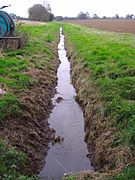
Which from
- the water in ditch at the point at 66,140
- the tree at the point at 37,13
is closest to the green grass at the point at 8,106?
the water in ditch at the point at 66,140

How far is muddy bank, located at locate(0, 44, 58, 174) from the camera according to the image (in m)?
6.73

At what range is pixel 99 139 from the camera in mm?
7332

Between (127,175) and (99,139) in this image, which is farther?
(99,139)

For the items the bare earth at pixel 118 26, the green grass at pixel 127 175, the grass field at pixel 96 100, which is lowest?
the green grass at pixel 127 175

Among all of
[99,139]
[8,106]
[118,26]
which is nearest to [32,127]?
[8,106]

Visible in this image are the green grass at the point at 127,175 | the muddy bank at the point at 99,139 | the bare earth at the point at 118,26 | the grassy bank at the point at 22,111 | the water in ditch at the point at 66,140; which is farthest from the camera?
the bare earth at the point at 118,26

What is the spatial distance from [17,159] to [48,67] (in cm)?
884

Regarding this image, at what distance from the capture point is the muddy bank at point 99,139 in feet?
19.4

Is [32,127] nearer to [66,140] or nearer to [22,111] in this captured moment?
[22,111]

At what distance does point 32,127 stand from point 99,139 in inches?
75.3

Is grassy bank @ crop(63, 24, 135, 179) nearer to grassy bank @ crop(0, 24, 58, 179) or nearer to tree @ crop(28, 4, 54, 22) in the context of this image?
grassy bank @ crop(0, 24, 58, 179)

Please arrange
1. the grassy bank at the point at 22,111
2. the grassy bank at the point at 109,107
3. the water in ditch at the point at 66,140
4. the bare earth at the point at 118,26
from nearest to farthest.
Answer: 1. the grassy bank at the point at 22,111
2. the grassy bank at the point at 109,107
3. the water in ditch at the point at 66,140
4. the bare earth at the point at 118,26

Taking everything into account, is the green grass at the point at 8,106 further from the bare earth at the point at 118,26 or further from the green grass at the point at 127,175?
the bare earth at the point at 118,26

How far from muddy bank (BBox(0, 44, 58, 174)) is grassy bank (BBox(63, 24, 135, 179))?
1.29 meters
